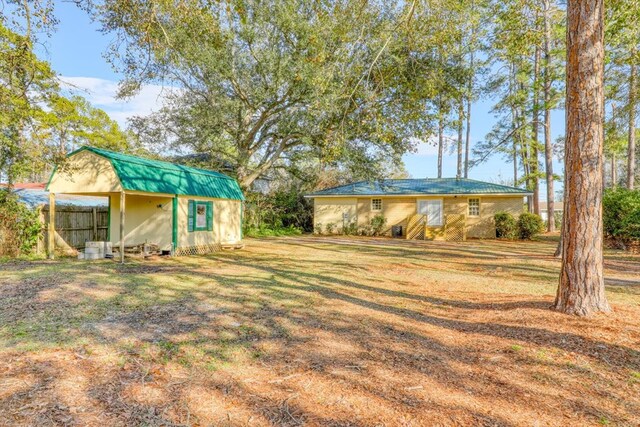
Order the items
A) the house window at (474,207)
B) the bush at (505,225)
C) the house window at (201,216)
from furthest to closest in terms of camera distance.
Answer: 1. the house window at (474,207)
2. the bush at (505,225)
3. the house window at (201,216)

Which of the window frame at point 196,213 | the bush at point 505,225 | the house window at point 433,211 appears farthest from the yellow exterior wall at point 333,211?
the window frame at point 196,213

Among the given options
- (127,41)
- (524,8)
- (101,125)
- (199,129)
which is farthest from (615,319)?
(101,125)

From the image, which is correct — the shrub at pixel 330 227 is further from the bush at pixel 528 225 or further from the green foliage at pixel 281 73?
the bush at pixel 528 225

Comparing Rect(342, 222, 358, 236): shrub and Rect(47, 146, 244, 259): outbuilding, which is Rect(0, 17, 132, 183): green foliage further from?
Rect(342, 222, 358, 236): shrub

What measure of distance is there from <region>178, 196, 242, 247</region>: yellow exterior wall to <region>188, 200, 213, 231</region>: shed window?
0.15 m

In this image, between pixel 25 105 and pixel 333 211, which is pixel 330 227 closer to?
pixel 333 211

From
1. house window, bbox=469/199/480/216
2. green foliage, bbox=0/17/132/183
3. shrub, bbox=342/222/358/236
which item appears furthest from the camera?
shrub, bbox=342/222/358/236

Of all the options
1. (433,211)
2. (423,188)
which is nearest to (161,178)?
(433,211)

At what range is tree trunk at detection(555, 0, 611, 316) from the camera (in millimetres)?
4883

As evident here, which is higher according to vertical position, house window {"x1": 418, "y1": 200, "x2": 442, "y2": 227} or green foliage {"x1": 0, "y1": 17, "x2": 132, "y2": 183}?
green foliage {"x1": 0, "y1": 17, "x2": 132, "y2": 183}

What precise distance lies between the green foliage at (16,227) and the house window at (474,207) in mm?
20512

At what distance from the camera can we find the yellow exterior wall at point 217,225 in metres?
12.4

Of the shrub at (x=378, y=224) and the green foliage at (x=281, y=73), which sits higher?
the green foliage at (x=281, y=73)

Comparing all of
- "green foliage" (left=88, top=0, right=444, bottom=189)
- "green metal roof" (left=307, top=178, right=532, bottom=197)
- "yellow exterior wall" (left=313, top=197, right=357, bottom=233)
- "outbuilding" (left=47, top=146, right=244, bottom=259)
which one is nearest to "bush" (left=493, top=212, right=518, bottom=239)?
"green metal roof" (left=307, top=178, right=532, bottom=197)
